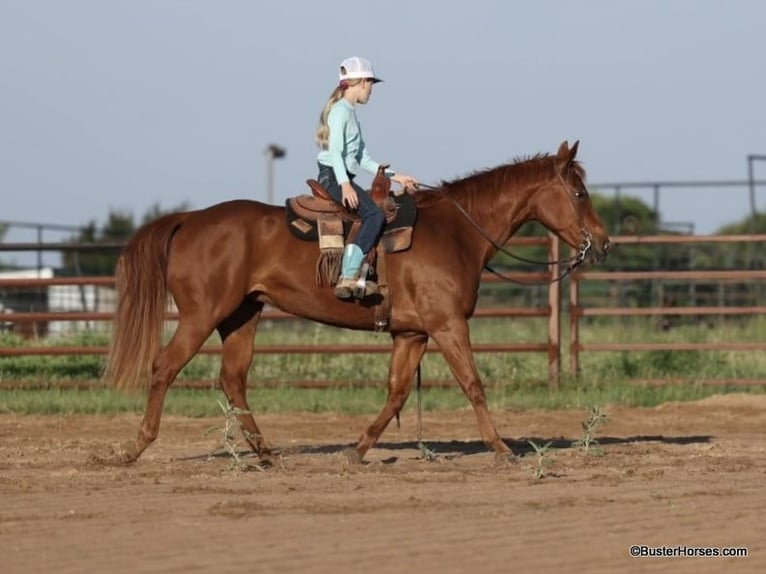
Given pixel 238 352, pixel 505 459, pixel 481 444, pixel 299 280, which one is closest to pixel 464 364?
pixel 505 459

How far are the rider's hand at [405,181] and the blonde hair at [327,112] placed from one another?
0.55m

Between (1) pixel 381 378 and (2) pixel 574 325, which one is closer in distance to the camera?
(2) pixel 574 325

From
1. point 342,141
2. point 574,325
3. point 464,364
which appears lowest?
point 464,364

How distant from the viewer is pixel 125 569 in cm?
529

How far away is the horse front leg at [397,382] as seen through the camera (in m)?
8.95

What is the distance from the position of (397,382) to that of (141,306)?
1.80 m

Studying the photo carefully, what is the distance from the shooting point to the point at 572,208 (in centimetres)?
940

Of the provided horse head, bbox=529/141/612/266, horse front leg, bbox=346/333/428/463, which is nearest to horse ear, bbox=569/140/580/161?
horse head, bbox=529/141/612/266

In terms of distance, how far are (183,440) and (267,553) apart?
5.43 metres

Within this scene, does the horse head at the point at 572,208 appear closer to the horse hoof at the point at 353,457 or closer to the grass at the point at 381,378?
the horse hoof at the point at 353,457

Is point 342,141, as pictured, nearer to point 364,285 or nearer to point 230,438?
point 364,285

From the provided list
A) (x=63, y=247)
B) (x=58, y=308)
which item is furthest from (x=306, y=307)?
(x=58, y=308)

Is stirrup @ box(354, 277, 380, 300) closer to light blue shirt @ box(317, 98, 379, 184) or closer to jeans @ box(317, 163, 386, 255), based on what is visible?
jeans @ box(317, 163, 386, 255)

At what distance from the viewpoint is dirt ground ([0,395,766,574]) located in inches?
217
